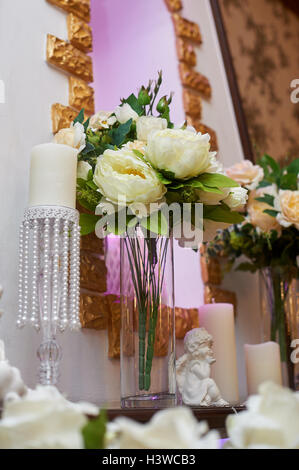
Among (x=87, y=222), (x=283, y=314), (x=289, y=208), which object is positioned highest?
(x=289, y=208)

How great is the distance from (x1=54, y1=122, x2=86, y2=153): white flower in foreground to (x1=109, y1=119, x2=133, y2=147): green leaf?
0.06 metres

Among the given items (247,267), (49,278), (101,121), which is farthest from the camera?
(247,267)

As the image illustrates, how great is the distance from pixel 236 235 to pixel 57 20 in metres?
0.70

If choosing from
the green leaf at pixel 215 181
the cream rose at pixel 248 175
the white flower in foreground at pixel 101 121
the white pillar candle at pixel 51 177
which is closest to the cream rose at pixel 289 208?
the cream rose at pixel 248 175

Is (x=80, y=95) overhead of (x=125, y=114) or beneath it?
overhead

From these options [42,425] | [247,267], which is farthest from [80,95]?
[42,425]

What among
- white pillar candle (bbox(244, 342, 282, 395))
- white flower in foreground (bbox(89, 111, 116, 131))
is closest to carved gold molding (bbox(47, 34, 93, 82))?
white flower in foreground (bbox(89, 111, 116, 131))

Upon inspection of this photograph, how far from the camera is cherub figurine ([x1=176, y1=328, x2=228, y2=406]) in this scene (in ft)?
3.45

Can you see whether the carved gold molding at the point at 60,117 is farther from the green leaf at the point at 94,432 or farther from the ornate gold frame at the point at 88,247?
the green leaf at the point at 94,432

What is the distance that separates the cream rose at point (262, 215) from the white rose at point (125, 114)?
0.49 meters

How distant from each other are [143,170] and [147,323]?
259 millimetres

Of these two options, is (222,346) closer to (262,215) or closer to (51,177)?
(262,215)

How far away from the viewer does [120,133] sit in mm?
1076
